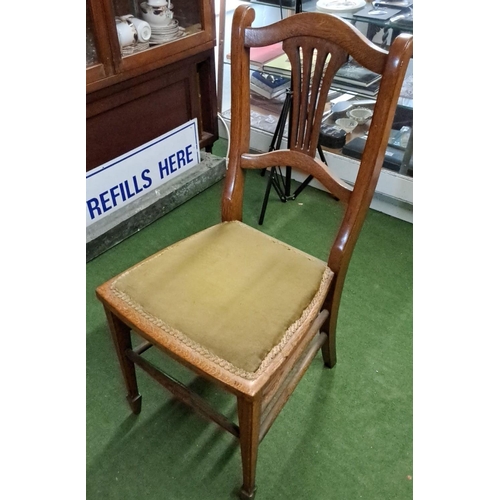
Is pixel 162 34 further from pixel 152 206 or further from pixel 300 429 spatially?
pixel 300 429

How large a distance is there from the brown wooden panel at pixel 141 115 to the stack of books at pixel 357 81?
2.02ft

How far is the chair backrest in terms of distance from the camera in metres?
→ 0.78

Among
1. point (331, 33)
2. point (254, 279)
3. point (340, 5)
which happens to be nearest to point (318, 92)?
point (331, 33)

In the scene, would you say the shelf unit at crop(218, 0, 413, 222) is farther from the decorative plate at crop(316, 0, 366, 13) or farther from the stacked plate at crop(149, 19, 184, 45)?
the stacked plate at crop(149, 19, 184, 45)

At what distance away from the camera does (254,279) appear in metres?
0.95

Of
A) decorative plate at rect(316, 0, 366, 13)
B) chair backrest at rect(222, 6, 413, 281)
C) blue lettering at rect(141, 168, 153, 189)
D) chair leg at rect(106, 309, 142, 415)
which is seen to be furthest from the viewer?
blue lettering at rect(141, 168, 153, 189)

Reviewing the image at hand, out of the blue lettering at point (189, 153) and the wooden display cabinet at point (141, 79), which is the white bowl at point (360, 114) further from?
the blue lettering at point (189, 153)

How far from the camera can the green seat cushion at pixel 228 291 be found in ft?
2.70

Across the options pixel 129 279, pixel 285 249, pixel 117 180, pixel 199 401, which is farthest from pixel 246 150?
pixel 117 180

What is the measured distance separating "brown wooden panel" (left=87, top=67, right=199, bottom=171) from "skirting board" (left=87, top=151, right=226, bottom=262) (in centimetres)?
21

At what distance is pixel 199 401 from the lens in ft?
3.13

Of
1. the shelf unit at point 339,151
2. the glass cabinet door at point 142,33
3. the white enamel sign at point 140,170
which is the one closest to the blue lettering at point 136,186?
the white enamel sign at point 140,170

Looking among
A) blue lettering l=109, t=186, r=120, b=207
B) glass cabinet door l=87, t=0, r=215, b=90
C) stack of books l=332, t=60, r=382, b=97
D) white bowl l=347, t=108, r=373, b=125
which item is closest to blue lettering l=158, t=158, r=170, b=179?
blue lettering l=109, t=186, r=120, b=207

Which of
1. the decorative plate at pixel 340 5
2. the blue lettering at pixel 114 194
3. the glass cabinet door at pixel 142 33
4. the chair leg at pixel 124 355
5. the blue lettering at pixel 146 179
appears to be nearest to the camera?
the chair leg at pixel 124 355
